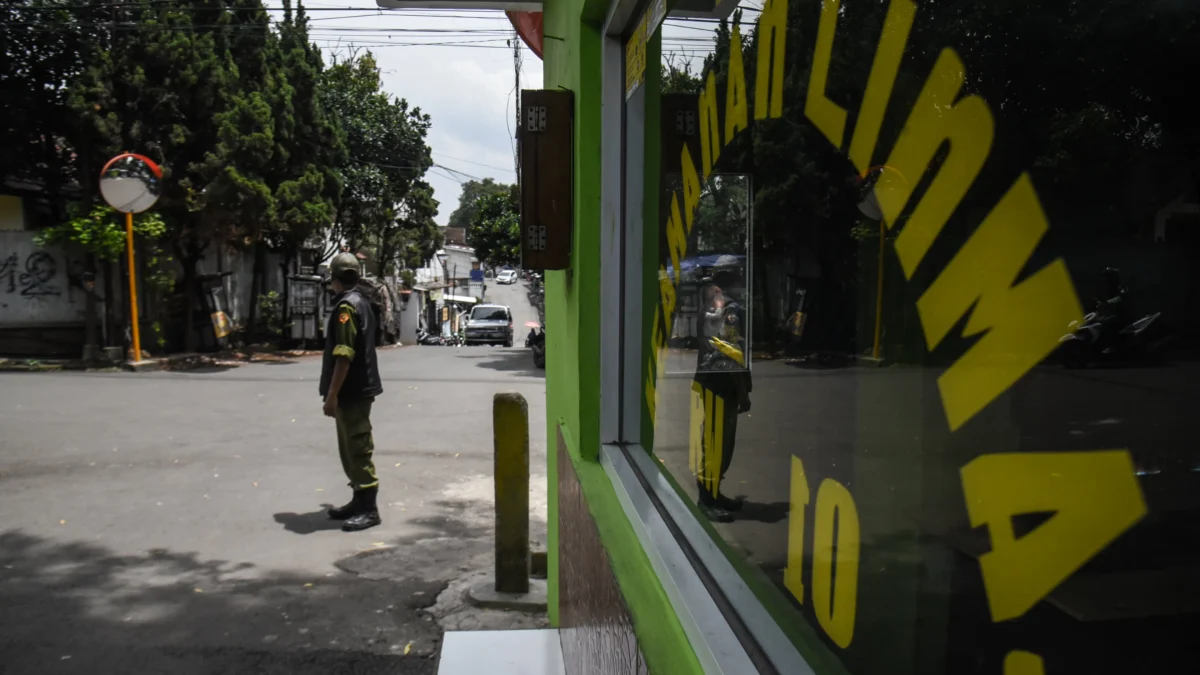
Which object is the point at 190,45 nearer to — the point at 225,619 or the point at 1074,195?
the point at 225,619

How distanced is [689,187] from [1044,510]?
4.57ft

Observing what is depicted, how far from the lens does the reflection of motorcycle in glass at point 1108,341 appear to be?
2.21 feet

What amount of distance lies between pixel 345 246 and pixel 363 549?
76.4 ft

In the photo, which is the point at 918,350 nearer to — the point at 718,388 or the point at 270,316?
the point at 718,388

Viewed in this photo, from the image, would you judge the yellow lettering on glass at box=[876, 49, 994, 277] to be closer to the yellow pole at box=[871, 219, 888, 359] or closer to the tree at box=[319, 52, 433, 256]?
the yellow pole at box=[871, 219, 888, 359]

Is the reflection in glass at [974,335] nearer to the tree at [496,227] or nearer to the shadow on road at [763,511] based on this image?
the shadow on road at [763,511]

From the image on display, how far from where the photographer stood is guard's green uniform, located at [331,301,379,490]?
5613 millimetres

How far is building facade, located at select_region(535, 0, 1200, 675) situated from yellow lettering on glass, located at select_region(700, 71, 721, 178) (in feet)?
0.04

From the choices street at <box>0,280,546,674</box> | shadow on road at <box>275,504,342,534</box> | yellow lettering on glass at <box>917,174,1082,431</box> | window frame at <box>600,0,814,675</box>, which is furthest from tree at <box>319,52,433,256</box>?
yellow lettering on glass at <box>917,174,1082,431</box>

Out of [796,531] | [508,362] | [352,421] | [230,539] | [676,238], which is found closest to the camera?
[796,531]

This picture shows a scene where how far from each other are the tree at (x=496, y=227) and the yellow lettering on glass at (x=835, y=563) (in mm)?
24525

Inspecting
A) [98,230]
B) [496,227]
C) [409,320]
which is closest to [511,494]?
[98,230]

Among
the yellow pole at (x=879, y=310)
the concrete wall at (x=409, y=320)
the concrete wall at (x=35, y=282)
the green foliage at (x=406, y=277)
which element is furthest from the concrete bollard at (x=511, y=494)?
the green foliage at (x=406, y=277)

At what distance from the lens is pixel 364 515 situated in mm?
5965
